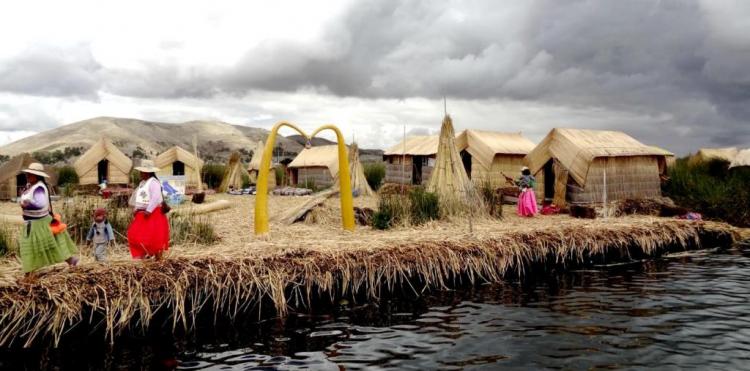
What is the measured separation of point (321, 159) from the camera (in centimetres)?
2433

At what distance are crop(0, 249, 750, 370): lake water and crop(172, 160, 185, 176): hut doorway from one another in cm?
1734

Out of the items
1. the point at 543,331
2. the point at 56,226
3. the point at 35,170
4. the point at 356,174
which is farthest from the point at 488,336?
the point at 356,174

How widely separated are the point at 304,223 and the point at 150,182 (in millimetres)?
4689

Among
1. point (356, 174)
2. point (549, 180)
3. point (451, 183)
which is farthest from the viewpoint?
point (356, 174)

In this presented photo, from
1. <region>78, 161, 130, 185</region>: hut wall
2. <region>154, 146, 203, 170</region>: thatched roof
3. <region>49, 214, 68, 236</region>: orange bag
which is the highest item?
<region>154, 146, 203, 170</region>: thatched roof

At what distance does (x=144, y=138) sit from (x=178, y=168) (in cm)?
6227

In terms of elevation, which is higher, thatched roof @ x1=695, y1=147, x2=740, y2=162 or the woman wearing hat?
thatched roof @ x1=695, y1=147, x2=740, y2=162

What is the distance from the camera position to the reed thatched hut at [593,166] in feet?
48.1

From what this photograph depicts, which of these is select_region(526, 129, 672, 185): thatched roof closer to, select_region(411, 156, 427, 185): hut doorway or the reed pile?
select_region(411, 156, 427, 185): hut doorway

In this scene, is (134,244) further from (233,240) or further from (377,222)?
(377,222)

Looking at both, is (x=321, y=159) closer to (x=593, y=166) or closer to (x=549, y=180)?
(x=549, y=180)

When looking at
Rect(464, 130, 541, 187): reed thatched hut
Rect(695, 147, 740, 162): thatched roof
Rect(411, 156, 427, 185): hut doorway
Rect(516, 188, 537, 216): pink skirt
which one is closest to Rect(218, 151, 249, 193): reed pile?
Rect(411, 156, 427, 185): hut doorway

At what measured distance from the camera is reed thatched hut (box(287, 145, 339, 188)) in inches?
930

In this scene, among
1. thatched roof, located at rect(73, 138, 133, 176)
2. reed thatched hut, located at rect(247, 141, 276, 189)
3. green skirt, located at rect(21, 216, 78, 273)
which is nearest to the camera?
green skirt, located at rect(21, 216, 78, 273)
